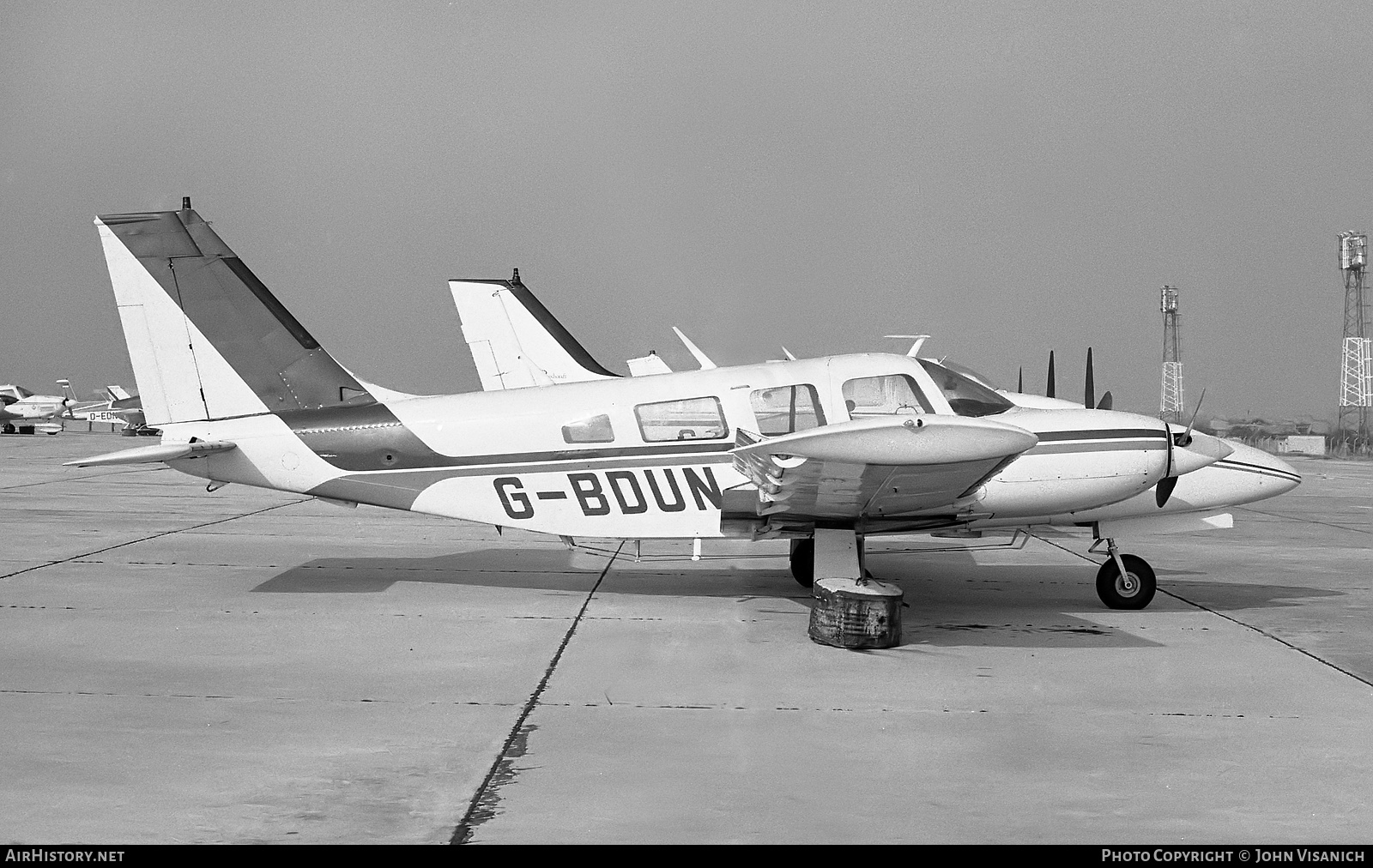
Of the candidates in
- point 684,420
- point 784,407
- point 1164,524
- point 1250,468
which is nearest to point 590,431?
point 684,420

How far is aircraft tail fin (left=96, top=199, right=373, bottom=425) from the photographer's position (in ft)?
35.7

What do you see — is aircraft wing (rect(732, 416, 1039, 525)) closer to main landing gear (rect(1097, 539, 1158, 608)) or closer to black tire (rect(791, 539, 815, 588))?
main landing gear (rect(1097, 539, 1158, 608))

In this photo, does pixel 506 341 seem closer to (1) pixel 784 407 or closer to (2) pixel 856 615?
(1) pixel 784 407

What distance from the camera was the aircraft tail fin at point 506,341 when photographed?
77.3 feet

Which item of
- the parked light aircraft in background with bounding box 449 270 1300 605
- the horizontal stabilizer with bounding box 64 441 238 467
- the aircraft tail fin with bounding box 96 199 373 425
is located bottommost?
the parked light aircraft in background with bounding box 449 270 1300 605

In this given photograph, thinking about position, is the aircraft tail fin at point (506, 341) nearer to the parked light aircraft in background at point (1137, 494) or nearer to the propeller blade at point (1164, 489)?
the parked light aircraft in background at point (1137, 494)

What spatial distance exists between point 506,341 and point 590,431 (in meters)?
13.8

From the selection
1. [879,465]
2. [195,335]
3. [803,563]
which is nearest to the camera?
[879,465]

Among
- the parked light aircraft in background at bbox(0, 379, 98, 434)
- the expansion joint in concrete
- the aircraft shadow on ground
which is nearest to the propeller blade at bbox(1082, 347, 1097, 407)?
the aircraft shadow on ground

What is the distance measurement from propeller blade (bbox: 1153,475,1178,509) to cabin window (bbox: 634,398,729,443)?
3710 millimetres

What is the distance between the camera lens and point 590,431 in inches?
411

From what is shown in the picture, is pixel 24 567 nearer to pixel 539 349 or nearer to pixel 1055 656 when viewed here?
pixel 1055 656

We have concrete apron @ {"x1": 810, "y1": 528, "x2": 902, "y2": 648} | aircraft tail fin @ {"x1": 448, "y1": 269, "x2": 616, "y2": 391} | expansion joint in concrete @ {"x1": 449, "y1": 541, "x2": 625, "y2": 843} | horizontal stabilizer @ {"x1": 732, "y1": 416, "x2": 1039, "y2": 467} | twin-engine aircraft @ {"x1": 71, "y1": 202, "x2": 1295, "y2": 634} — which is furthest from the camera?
aircraft tail fin @ {"x1": 448, "y1": 269, "x2": 616, "y2": 391}

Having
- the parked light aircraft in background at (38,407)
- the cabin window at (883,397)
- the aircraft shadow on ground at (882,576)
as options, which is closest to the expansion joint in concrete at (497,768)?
the aircraft shadow on ground at (882,576)
